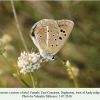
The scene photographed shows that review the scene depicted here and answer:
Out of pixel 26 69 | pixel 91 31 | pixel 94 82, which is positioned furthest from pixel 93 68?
pixel 26 69

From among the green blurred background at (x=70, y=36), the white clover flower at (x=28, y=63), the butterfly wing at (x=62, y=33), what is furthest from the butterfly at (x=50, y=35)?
the green blurred background at (x=70, y=36)

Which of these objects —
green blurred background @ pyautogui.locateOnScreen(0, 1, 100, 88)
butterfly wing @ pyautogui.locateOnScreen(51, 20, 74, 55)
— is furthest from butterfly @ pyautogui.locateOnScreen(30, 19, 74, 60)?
green blurred background @ pyautogui.locateOnScreen(0, 1, 100, 88)

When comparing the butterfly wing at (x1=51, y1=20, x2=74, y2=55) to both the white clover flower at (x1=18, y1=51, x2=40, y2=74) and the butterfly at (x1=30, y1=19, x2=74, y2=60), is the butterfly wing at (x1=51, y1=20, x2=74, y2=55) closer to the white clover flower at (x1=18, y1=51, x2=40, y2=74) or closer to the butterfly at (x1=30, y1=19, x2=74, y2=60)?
the butterfly at (x1=30, y1=19, x2=74, y2=60)

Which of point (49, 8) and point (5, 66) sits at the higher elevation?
point (49, 8)

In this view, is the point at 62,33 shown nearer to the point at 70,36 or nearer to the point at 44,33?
the point at 44,33
